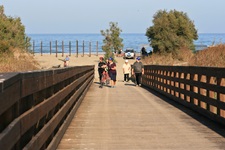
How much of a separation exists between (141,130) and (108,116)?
2.44 metres

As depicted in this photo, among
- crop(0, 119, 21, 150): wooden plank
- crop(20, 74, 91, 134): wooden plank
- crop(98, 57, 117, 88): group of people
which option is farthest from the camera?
crop(98, 57, 117, 88): group of people

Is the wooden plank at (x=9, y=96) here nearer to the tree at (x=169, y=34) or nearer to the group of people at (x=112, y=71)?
the group of people at (x=112, y=71)

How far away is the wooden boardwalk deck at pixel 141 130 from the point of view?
8.78m

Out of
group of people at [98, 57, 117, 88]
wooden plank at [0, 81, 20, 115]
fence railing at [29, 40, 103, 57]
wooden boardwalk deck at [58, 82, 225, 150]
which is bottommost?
wooden boardwalk deck at [58, 82, 225, 150]

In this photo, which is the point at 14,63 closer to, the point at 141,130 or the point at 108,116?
the point at 108,116

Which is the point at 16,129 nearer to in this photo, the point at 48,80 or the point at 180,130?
the point at 48,80

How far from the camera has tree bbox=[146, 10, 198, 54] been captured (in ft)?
179

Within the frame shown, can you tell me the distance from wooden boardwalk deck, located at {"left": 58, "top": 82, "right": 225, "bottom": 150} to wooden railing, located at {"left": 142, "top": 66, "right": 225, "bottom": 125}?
0.93 feet

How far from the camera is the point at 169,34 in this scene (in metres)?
55.7

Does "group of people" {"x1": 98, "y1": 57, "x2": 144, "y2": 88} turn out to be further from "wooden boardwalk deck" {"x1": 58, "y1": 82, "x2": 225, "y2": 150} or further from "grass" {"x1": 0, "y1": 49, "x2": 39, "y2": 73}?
"wooden boardwalk deck" {"x1": 58, "y1": 82, "x2": 225, "y2": 150}

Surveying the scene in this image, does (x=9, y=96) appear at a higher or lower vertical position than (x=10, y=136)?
higher

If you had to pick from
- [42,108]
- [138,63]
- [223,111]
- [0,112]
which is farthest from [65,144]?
[138,63]

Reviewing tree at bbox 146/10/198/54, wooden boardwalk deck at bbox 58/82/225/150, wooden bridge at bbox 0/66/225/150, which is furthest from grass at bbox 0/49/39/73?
tree at bbox 146/10/198/54

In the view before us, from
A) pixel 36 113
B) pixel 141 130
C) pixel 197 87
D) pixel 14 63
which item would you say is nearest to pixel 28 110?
pixel 36 113
